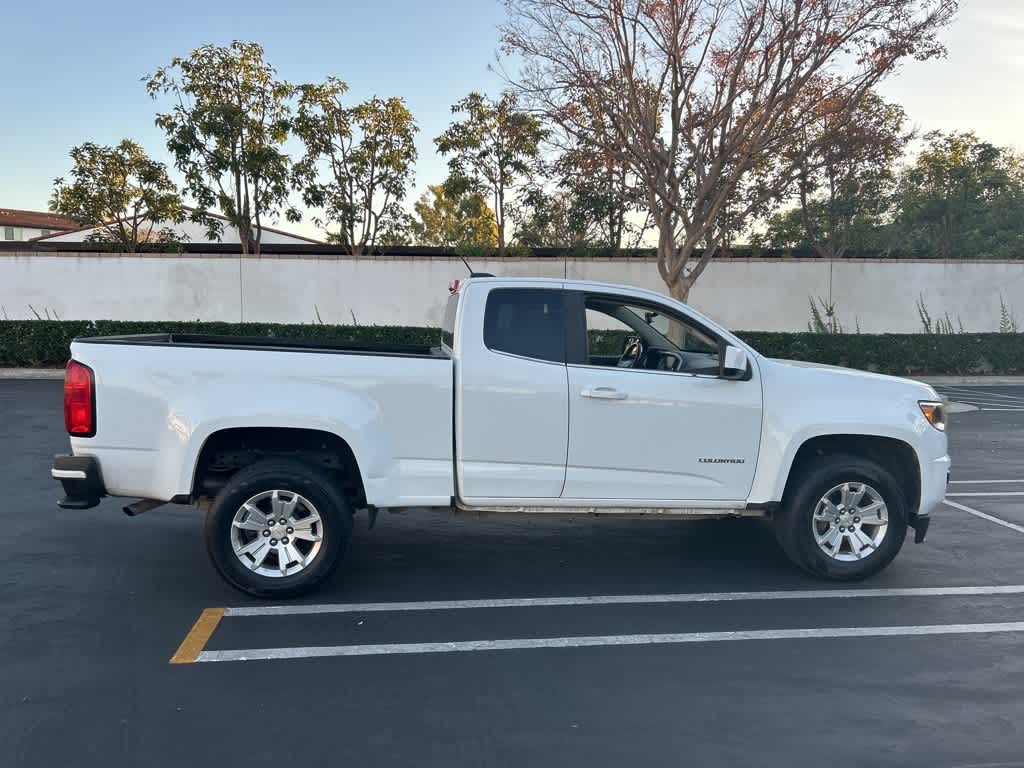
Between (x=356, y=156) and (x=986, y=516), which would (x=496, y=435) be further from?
(x=356, y=156)

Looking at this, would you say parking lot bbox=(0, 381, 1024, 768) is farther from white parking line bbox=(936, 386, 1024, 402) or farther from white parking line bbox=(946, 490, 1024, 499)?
white parking line bbox=(936, 386, 1024, 402)

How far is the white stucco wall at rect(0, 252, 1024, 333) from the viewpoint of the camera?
859 inches

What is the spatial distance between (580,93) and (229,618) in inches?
581

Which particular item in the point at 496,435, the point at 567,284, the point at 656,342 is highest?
the point at 567,284

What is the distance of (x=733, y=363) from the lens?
580cm

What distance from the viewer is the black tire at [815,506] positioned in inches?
235

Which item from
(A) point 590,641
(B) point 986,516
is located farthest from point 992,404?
(A) point 590,641

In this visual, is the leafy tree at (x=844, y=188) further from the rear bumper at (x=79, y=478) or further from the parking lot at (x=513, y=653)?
the rear bumper at (x=79, y=478)

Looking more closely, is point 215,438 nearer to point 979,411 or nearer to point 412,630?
point 412,630

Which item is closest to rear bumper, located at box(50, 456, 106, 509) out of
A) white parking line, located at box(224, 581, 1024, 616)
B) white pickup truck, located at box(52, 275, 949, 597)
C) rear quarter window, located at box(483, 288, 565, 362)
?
white pickup truck, located at box(52, 275, 949, 597)

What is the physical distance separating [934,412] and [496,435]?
3.13 meters

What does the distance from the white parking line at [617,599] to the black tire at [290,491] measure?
0.15m

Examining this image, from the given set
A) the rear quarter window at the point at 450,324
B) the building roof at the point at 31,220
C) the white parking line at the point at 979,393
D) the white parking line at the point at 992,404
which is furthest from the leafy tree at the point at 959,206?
the building roof at the point at 31,220

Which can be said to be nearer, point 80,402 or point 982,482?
point 80,402
